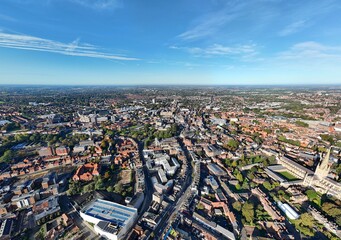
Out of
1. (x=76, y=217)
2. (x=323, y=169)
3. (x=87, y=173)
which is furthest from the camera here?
(x=87, y=173)

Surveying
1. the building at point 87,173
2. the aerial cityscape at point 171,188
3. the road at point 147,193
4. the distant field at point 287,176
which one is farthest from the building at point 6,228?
the distant field at point 287,176

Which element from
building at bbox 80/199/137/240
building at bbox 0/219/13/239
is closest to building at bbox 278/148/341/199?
building at bbox 80/199/137/240

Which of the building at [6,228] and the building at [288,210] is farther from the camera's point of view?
the building at [288,210]

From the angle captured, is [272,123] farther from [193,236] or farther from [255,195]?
[193,236]

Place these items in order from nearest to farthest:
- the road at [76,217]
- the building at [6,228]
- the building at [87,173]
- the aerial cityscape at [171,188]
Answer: the building at [6,228] < the road at [76,217] < the aerial cityscape at [171,188] < the building at [87,173]

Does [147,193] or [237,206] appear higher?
[237,206]

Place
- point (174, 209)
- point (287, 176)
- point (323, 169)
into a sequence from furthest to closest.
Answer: point (287, 176) < point (323, 169) < point (174, 209)

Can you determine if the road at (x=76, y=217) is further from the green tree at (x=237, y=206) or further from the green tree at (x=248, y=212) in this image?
the green tree at (x=248, y=212)

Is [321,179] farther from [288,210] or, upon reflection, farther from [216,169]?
[216,169]

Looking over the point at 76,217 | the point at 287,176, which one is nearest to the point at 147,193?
the point at 76,217
